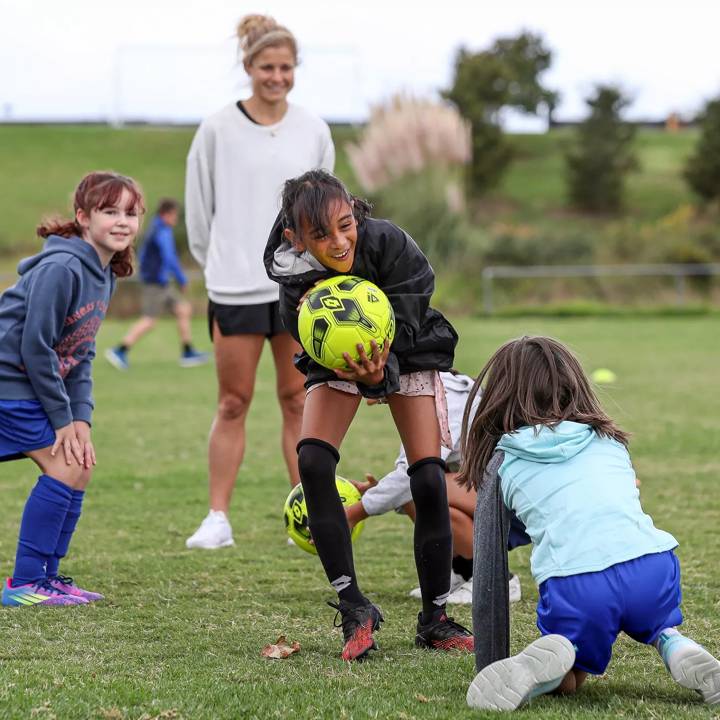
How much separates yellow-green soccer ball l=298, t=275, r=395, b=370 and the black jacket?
10 cm

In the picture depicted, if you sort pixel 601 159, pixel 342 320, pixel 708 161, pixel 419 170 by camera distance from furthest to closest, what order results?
pixel 601 159, pixel 708 161, pixel 419 170, pixel 342 320

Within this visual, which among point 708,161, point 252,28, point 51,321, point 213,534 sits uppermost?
point 708,161

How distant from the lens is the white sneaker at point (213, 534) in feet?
19.5

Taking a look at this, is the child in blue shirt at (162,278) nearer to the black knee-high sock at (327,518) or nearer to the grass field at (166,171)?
the black knee-high sock at (327,518)

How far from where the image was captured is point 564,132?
60.9 m

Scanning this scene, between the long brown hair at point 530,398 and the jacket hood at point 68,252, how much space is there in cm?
185

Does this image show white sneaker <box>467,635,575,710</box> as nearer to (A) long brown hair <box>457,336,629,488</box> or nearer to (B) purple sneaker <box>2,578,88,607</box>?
(A) long brown hair <box>457,336,629,488</box>

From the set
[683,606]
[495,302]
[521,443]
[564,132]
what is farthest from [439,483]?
[564,132]

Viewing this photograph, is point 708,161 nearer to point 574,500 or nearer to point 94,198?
point 94,198

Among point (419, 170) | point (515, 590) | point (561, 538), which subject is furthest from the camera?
point (419, 170)

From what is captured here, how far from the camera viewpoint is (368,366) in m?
3.90

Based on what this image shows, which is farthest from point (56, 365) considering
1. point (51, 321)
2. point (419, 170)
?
point (419, 170)

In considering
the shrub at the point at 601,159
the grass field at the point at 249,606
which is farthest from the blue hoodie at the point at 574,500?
the shrub at the point at 601,159

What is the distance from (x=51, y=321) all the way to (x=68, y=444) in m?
0.49
